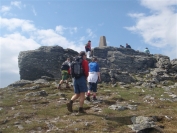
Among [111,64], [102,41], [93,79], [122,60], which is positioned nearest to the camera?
[93,79]

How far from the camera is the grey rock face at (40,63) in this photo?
34750 mm

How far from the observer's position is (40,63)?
35500 millimetres

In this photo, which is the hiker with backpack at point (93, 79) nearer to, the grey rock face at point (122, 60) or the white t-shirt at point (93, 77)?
the white t-shirt at point (93, 77)

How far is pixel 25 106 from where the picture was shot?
54.3 feet

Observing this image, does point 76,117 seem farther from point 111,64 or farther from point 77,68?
point 111,64

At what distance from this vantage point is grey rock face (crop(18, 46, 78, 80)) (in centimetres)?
3475

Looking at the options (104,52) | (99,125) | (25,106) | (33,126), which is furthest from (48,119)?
(104,52)

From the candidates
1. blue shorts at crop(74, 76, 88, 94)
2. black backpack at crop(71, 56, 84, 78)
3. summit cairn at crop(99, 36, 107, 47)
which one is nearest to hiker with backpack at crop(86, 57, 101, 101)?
blue shorts at crop(74, 76, 88, 94)

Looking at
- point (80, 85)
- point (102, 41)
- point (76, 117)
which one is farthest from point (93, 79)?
point (102, 41)

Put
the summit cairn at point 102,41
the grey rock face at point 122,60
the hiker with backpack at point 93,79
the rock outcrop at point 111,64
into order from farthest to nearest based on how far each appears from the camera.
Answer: the summit cairn at point 102,41 → the grey rock face at point 122,60 → the rock outcrop at point 111,64 → the hiker with backpack at point 93,79

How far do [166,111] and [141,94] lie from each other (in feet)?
23.3

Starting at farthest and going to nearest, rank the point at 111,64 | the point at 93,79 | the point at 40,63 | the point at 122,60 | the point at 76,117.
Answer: the point at 122,60 → the point at 111,64 → the point at 40,63 → the point at 93,79 → the point at 76,117

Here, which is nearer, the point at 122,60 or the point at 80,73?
the point at 80,73

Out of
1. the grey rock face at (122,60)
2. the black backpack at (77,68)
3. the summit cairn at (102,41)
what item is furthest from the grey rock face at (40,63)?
the black backpack at (77,68)
